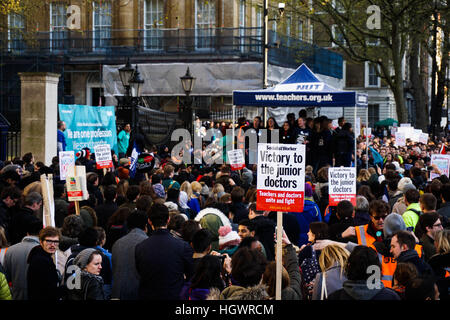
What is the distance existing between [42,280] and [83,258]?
0.42 m

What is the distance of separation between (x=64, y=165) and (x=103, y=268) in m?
5.79

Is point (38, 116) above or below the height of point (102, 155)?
above

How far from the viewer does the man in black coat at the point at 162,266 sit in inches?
286

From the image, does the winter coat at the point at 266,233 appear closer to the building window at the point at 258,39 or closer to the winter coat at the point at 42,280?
the winter coat at the point at 42,280

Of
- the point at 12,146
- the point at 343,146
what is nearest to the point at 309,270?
the point at 343,146

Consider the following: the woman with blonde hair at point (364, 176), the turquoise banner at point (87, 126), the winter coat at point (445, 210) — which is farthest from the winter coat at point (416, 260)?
the turquoise banner at point (87, 126)

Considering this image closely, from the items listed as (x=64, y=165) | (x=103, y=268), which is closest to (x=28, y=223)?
(x=103, y=268)

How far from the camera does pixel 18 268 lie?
24.9ft

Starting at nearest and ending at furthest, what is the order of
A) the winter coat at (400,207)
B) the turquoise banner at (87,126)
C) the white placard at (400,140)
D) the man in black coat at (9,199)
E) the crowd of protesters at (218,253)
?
the crowd of protesters at (218,253), the man in black coat at (9,199), the winter coat at (400,207), the turquoise banner at (87,126), the white placard at (400,140)

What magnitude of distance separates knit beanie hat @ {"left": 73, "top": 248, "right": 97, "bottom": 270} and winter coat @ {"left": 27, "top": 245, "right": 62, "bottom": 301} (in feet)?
0.75

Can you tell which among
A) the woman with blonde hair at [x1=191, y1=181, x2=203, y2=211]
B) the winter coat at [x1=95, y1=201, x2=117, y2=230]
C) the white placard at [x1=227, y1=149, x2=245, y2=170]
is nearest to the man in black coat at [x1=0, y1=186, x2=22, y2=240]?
the winter coat at [x1=95, y1=201, x2=117, y2=230]

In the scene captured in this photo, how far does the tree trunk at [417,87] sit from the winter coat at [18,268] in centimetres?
3403

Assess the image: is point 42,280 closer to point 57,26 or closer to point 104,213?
point 104,213

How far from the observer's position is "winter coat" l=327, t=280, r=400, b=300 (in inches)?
230
